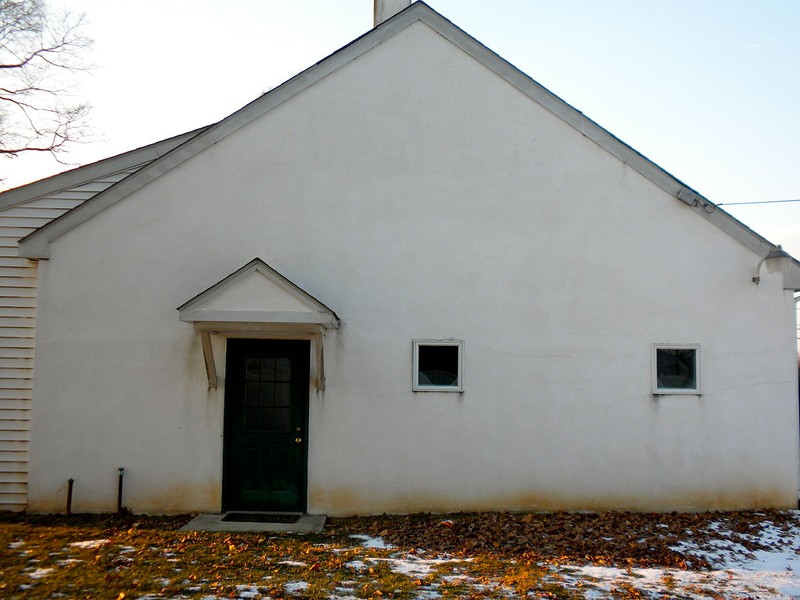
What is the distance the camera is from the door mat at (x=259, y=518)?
891 centimetres

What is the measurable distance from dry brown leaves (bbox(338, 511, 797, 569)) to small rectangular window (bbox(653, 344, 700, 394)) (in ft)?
5.74

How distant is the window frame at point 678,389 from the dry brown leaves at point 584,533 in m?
1.63

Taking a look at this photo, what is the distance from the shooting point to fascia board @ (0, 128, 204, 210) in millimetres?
10000

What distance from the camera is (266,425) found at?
952 centimetres

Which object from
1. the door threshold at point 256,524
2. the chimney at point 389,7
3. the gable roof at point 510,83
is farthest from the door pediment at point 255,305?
the chimney at point 389,7

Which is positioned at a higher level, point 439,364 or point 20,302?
point 20,302

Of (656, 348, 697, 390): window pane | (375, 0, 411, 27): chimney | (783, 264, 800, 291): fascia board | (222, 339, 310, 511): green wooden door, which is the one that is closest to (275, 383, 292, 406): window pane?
(222, 339, 310, 511): green wooden door

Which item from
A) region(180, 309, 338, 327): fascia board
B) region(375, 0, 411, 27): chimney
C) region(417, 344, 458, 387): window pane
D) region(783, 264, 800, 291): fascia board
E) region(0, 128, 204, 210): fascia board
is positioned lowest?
region(417, 344, 458, 387): window pane

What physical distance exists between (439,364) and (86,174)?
5.94m

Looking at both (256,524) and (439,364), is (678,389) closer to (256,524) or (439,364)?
(439,364)

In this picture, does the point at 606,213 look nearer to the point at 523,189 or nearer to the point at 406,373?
the point at 523,189

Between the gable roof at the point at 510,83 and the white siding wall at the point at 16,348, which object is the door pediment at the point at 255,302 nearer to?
the gable roof at the point at 510,83

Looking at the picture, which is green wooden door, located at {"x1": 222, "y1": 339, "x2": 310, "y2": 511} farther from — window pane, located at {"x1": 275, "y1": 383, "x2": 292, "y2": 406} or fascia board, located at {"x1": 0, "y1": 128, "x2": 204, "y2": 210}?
fascia board, located at {"x1": 0, "y1": 128, "x2": 204, "y2": 210}

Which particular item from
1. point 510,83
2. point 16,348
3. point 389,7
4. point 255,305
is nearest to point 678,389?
point 510,83
